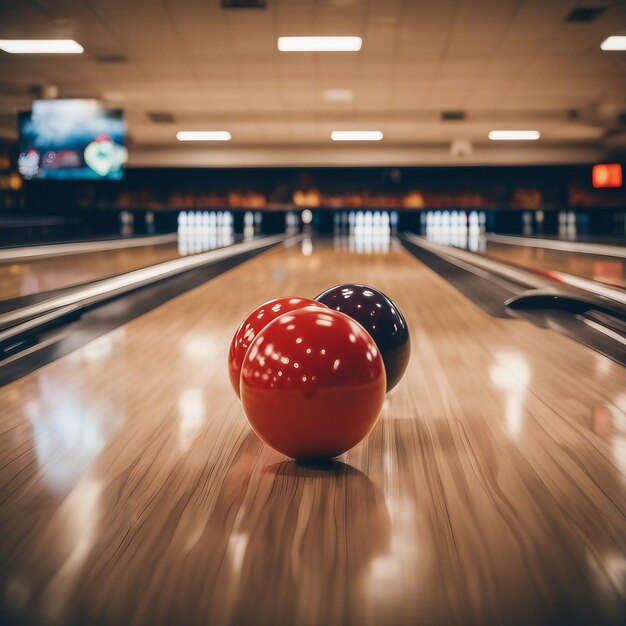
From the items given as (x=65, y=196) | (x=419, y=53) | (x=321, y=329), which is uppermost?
(x=419, y=53)

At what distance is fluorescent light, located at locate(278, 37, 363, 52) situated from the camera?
545cm

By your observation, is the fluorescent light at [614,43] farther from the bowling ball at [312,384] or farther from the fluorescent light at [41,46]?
the bowling ball at [312,384]

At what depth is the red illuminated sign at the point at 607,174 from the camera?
39.5 feet

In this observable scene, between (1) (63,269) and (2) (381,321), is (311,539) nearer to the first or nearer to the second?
(2) (381,321)

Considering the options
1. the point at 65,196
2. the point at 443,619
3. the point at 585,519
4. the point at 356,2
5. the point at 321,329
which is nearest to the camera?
the point at 443,619

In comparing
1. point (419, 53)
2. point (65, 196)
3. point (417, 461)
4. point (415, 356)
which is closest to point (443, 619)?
point (417, 461)

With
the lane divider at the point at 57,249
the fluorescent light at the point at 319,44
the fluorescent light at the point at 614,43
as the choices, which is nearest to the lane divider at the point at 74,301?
the lane divider at the point at 57,249

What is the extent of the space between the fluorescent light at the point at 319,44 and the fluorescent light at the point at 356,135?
15.4 ft

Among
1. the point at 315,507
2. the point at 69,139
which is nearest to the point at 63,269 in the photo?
the point at 69,139

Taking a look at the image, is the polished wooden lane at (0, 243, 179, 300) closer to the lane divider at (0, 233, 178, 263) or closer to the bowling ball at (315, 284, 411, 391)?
the lane divider at (0, 233, 178, 263)

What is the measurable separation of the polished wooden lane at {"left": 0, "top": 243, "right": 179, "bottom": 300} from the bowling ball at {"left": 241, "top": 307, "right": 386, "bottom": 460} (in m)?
2.48

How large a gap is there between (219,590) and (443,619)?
9.6 inches

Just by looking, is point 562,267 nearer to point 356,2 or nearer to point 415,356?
point 356,2

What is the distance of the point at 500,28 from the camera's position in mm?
5242
